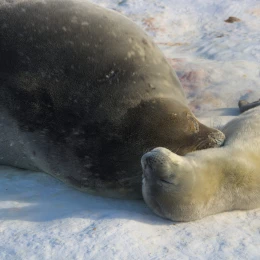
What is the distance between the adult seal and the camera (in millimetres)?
3084

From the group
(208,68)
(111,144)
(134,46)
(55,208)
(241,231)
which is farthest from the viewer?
(208,68)

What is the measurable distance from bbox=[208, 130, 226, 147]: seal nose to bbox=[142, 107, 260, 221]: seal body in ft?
0.50

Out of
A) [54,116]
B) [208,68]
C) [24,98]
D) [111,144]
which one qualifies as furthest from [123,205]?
[208,68]

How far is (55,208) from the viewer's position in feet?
9.50

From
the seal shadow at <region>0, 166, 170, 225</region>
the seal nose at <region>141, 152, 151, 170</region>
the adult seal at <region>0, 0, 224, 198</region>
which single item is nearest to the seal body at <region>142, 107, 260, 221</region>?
the seal nose at <region>141, 152, 151, 170</region>

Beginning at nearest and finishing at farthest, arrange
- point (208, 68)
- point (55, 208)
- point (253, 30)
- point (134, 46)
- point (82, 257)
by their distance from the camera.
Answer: point (82, 257) < point (55, 208) < point (134, 46) < point (208, 68) < point (253, 30)

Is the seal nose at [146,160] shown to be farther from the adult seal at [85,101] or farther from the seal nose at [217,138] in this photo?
the seal nose at [217,138]

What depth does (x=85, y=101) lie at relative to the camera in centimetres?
311

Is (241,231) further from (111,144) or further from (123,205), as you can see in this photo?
(111,144)

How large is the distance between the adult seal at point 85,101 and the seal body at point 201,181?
267mm

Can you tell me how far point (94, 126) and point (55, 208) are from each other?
50 centimetres

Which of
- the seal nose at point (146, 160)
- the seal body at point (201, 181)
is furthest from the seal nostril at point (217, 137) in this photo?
the seal nose at point (146, 160)

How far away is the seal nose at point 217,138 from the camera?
3.18 m

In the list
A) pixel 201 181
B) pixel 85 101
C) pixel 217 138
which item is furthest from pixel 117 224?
pixel 217 138
